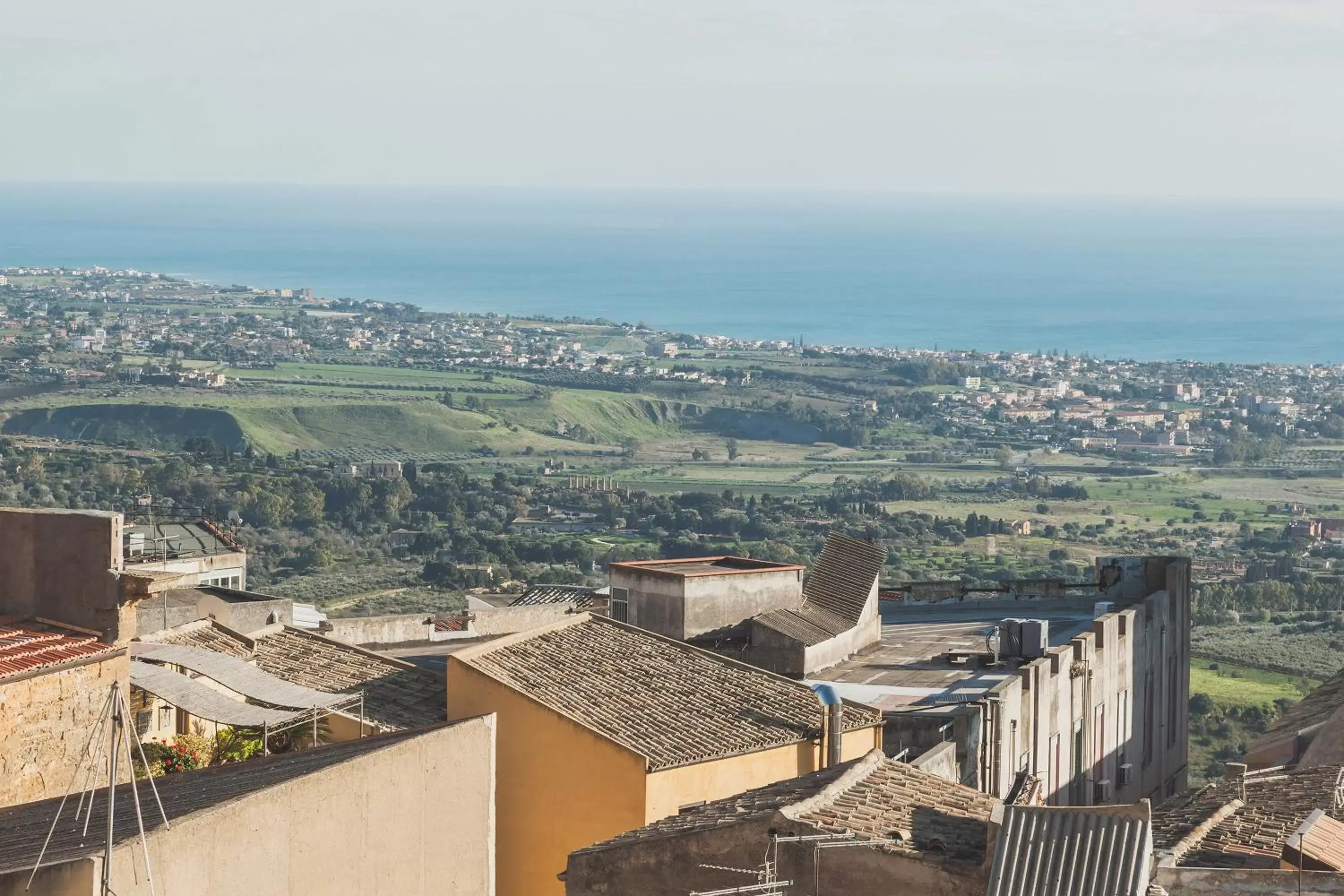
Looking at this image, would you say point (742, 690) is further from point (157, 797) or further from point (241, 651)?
→ point (157, 797)

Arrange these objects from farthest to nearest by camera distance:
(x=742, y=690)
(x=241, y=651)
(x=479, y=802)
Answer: (x=241, y=651) < (x=742, y=690) < (x=479, y=802)

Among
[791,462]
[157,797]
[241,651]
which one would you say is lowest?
[791,462]

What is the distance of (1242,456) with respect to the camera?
130m

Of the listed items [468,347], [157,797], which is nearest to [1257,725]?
[157,797]

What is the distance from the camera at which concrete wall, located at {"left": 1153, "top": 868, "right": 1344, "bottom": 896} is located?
11875mm

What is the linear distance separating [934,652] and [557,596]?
9.03 meters

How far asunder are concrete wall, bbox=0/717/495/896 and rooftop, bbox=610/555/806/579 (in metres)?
9.39

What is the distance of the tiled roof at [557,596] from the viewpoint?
102 ft

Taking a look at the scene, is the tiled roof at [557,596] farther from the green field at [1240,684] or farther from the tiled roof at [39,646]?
the green field at [1240,684]

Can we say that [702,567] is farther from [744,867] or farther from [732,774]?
[744,867]

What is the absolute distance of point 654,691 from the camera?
18.3 metres

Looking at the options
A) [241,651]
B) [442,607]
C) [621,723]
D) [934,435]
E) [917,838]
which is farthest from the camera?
[934,435]

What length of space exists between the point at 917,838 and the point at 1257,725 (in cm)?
3141

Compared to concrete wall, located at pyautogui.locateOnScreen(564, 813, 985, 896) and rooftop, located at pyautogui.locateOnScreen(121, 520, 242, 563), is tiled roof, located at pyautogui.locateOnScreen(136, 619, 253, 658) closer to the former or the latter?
concrete wall, located at pyautogui.locateOnScreen(564, 813, 985, 896)
